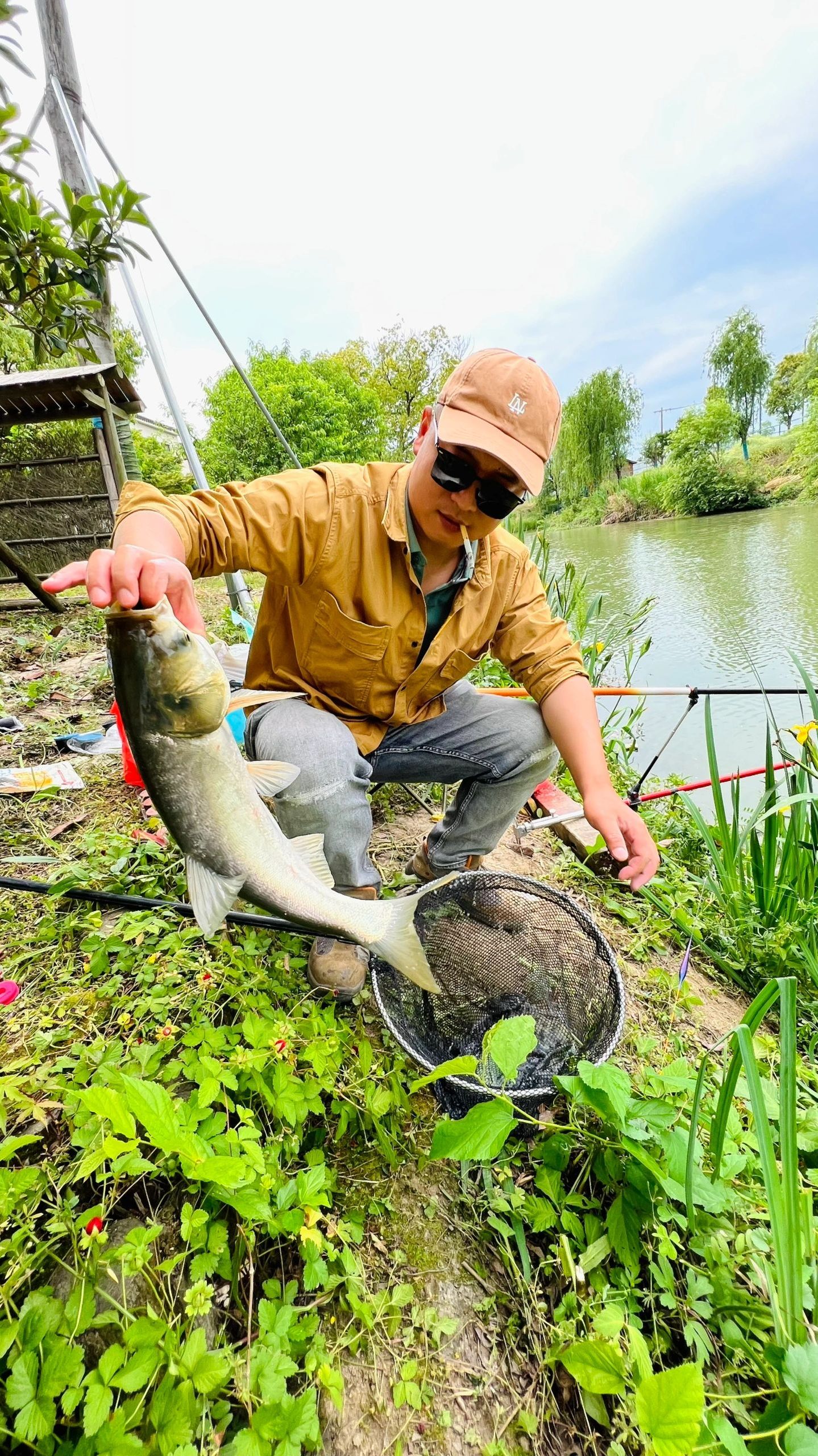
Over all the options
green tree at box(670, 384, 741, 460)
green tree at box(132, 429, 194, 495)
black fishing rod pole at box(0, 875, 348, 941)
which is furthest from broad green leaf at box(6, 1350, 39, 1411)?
green tree at box(670, 384, 741, 460)

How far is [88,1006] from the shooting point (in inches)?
66.7

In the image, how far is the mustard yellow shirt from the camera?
67.6 inches

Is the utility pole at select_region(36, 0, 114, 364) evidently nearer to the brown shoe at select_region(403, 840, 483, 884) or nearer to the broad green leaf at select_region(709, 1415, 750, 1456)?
the brown shoe at select_region(403, 840, 483, 884)

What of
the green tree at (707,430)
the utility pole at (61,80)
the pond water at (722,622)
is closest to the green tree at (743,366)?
the green tree at (707,430)

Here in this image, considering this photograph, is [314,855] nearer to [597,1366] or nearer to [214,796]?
[214,796]

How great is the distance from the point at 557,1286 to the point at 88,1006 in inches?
53.1

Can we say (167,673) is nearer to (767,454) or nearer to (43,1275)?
(43,1275)

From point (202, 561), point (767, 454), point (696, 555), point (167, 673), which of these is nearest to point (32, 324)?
point (202, 561)

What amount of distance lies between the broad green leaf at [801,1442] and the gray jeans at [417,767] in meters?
1.37

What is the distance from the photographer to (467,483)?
5.70ft

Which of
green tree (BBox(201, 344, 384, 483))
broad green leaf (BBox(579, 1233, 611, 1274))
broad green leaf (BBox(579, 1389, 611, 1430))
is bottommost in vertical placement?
broad green leaf (BBox(579, 1389, 611, 1430))

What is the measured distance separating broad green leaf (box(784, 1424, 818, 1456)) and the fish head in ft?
5.03

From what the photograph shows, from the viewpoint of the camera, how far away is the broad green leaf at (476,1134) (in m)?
1.19

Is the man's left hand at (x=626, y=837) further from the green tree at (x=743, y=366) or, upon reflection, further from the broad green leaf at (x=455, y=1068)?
the green tree at (x=743, y=366)
